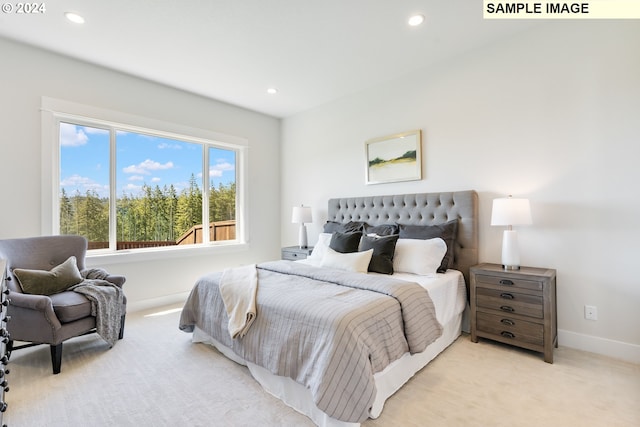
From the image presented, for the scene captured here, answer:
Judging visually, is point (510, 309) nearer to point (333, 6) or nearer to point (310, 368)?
point (310, 368)

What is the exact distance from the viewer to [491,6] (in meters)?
2.51

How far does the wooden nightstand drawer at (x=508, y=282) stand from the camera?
2.43 m

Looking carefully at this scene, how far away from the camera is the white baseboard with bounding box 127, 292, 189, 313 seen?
363 centimetres

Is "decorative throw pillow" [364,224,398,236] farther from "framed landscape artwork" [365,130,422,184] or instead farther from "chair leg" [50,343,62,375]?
"chair leg" [50,343,62,375]

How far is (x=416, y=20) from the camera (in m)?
2.62

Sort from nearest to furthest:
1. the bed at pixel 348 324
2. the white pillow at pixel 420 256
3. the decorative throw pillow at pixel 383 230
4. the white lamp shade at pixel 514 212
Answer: the bed at pixel 348 324
the white lamp shade at pixel 514 212
the white pillow at pixel 420 256
the decorative throw pillow at pixel 383 230

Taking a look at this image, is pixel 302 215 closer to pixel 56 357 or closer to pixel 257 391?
pixel 257 391

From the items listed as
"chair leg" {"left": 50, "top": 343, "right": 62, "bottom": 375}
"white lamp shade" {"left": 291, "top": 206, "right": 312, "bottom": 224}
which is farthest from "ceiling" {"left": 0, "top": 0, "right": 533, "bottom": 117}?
"chair leg" {"left": 50, "top": 343, "right": 62, "bottom": 375}

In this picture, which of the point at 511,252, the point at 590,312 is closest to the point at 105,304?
the point at 511,252

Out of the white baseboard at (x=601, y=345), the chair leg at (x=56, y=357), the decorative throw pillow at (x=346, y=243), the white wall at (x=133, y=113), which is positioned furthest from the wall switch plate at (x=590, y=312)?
the chair leg at (x=56, y=357)

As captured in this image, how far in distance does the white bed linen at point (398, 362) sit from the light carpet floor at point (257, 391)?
53mm

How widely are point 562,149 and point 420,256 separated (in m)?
1.56

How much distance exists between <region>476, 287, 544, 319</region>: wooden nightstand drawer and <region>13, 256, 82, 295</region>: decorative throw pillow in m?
3.65

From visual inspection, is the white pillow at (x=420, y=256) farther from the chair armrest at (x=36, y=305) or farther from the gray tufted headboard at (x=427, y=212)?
the chair armrest at (x=36, y=305)
